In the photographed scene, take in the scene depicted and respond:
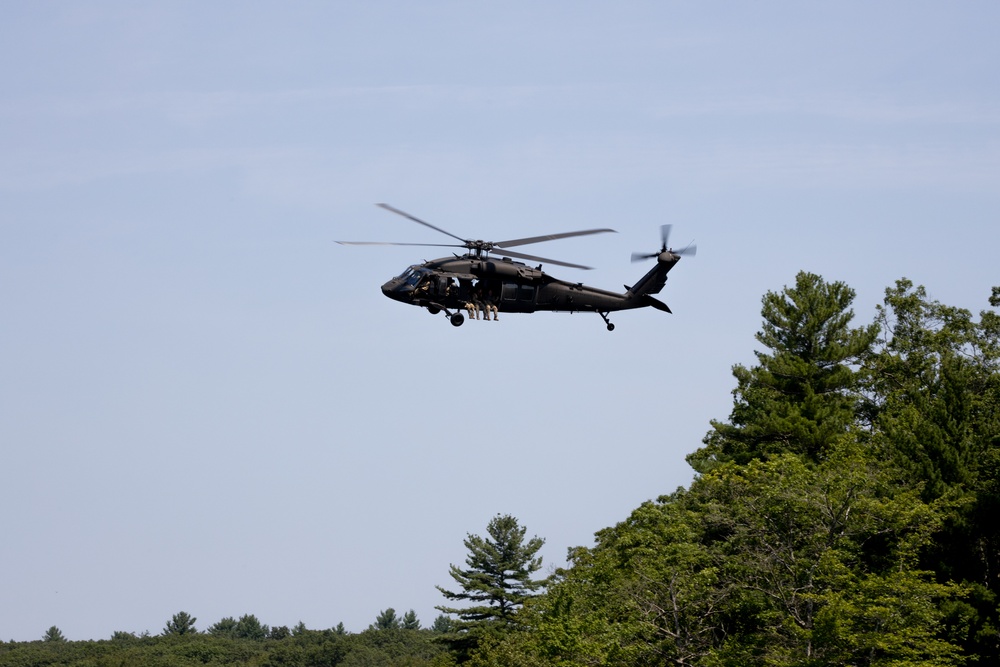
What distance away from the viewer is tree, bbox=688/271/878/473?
64.3 meters

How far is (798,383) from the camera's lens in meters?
68.4

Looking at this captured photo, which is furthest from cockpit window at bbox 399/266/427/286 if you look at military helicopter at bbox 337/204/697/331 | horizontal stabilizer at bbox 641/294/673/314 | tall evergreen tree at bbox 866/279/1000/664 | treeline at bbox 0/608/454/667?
treeline at bbox 0/608/454/667

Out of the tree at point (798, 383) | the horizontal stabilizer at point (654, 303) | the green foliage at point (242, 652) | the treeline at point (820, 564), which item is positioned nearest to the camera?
the treeline at point (820, 564)

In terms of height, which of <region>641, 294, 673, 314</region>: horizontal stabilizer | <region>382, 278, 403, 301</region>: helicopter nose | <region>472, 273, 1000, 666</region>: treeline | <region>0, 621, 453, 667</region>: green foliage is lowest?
<region>472, 273, 1000, 666</region>: treeline

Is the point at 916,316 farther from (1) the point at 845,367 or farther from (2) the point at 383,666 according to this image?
(2) the point at 383,666

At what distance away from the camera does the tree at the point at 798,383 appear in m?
64.3

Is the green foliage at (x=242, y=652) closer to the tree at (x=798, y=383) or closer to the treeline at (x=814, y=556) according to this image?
the tree at (x=798, y=383)

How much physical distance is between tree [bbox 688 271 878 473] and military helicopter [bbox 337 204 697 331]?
19.2 metres

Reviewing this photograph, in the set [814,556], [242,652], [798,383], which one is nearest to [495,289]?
[814,556]

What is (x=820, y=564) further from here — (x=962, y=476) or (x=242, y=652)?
(x=242, y=652)

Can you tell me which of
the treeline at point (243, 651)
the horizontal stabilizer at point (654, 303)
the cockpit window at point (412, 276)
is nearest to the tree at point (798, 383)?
the horizontal stabilizer at point (654, 303)

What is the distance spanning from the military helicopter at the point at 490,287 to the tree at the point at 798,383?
19.2 m

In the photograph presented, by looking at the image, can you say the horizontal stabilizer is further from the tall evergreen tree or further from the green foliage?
the green foliage

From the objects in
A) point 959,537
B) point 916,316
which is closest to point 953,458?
point 959,537
